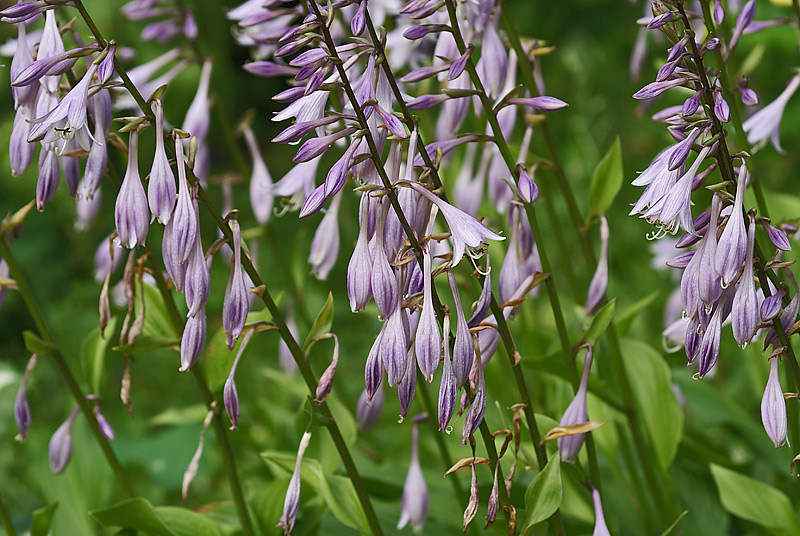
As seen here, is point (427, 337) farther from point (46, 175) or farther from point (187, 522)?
point (187, 522)

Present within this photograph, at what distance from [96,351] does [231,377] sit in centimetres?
77

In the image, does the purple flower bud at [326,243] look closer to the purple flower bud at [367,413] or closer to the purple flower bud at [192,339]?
the purple flower bud at [367,413]

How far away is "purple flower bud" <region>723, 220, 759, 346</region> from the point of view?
1.11m

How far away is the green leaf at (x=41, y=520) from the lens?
1.78 metres

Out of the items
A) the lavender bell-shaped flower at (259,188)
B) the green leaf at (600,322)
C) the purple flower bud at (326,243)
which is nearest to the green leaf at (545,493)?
the green leaf at (600,322)

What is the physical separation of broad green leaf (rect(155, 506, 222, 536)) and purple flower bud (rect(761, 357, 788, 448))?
1146mm

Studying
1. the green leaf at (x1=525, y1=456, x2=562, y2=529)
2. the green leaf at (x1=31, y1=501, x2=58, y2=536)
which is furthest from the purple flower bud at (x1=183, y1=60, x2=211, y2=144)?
the green leaf at (x1=525, y1=456, x2=562, y2=529)

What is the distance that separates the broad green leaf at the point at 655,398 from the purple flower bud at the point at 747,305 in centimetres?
93

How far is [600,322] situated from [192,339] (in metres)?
0.75

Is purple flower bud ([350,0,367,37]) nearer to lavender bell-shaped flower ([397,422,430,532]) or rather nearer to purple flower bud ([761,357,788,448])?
purple flower bud ([761,357,788,448])

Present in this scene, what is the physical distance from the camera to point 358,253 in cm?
115

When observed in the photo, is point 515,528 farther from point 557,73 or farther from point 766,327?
point 557,73

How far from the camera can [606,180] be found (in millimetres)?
1846

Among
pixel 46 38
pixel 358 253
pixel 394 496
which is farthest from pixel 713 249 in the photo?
pixel 394 496
